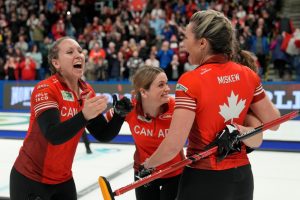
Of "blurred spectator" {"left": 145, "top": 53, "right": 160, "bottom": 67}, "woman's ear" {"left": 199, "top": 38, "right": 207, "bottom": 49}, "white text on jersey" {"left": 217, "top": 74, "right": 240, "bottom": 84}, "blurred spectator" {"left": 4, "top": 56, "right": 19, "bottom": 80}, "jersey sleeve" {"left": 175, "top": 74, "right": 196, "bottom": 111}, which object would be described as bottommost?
"blurred spectator" {"left": 4, "top": 56, "right": 19, "bottom": 80}

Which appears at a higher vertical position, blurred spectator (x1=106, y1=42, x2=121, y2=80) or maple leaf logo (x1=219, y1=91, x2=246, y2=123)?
maple leaf logo (x1=219, y1=91, x2=246, y2=123)

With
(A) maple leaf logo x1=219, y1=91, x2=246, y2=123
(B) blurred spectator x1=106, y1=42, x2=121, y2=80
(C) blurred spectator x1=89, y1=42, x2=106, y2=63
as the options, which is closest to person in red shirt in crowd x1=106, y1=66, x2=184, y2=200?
(A) maple leaf logo x1=219, y1=91, x2=246, y2=123

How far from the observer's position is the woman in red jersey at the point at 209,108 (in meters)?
2.12

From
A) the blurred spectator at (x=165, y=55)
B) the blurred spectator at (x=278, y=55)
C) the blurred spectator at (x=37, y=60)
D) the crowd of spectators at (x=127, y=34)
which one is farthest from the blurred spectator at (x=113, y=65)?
the blurred spectator at (x=278, y=55)

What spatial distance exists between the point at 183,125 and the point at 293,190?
3.65 meters

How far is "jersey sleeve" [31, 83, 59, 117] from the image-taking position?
8.29 feet

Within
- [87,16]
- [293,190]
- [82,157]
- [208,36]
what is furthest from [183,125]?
[87,16]

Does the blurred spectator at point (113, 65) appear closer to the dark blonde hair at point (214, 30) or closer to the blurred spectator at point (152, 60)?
the blurred spectator at point (152, 60)

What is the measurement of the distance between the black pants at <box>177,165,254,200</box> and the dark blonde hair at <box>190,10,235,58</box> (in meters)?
0.61

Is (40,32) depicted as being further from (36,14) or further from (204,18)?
(204,18)

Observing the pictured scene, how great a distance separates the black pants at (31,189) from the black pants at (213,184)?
0.91 meters

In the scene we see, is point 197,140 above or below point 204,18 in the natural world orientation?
below

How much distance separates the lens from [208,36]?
86.5 inches

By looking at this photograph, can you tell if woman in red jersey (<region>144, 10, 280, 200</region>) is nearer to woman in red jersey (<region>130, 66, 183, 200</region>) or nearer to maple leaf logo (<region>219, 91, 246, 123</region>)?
maple leaf logo (<region>219, 91, 246, 123</region>)
